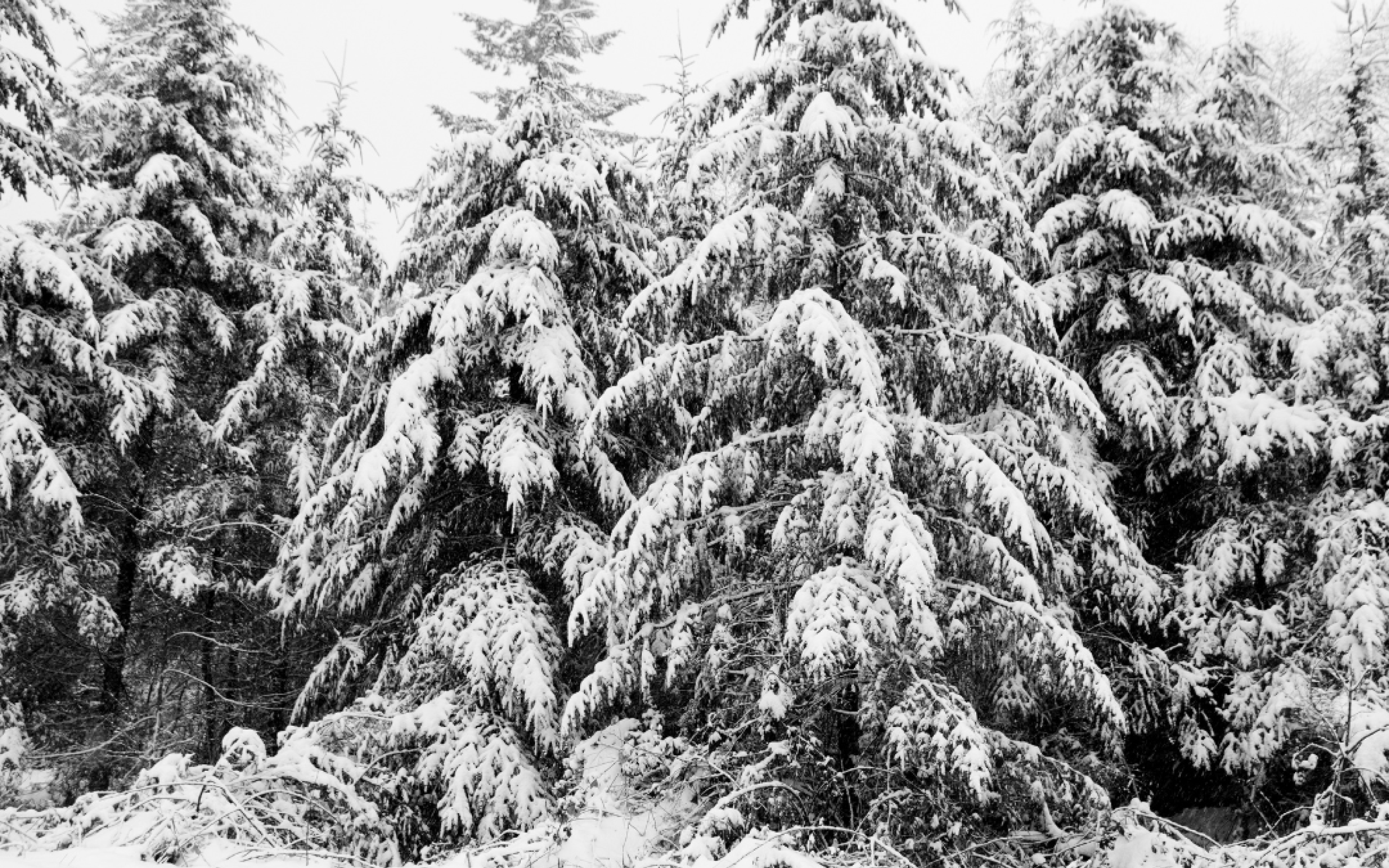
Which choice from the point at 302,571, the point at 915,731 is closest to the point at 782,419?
the point at 915,731

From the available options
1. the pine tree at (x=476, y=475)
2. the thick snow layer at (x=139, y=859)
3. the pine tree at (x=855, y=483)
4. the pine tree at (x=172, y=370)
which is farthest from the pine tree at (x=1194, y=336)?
the pine tree at (x=172, y=370)

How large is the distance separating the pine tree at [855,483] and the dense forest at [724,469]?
0.18 feet

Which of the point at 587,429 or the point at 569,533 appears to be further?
the point at 569,533

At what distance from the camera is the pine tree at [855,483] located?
21.2ft

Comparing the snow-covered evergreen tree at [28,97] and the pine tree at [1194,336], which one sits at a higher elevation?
the snow-covered evergreen tree at [28,97]

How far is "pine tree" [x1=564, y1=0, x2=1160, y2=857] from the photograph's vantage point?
6.45 metres

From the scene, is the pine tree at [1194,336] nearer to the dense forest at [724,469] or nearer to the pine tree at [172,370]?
the dense forest at [724,469]

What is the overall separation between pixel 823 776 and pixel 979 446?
3.15 m

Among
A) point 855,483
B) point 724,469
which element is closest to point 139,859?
point 724,469

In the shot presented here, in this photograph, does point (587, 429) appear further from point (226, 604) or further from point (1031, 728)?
point (226, 604)

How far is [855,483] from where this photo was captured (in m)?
6.70

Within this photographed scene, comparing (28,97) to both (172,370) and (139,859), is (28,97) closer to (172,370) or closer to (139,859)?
(172,370)

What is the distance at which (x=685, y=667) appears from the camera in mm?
7418

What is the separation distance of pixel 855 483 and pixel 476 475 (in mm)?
4871
